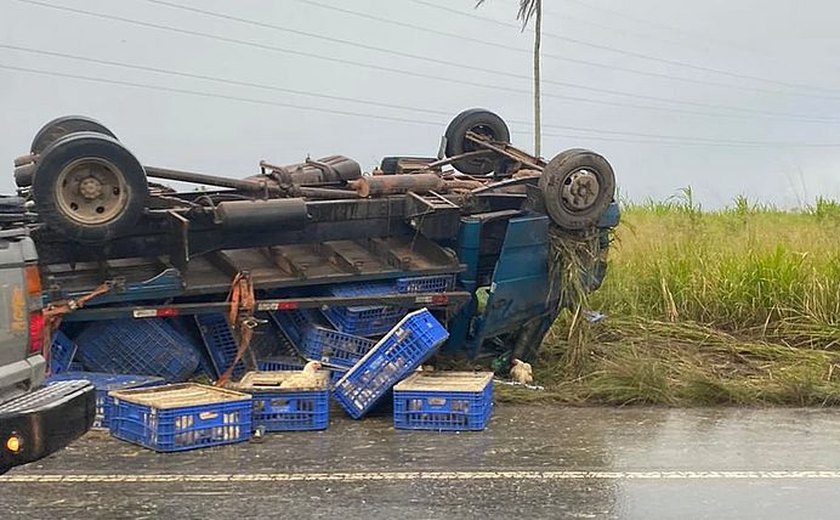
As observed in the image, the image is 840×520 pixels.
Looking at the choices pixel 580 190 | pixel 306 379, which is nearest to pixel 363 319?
pixel 306 379

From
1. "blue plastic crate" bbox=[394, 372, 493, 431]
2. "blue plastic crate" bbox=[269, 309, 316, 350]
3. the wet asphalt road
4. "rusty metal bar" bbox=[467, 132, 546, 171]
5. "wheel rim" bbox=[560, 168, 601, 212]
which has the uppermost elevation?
"rusty metal bar" bbox=[467, 132, 546, 171]

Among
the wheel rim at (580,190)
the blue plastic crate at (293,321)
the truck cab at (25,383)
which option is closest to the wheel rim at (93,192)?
the blue plastic crate at (293,321)

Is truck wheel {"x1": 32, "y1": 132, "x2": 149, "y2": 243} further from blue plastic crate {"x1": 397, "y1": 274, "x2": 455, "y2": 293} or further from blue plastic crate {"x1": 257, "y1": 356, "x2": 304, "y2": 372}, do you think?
blue plastic crate {"x1": 397, "y1": 274, "x2": 455, "y2": 293}

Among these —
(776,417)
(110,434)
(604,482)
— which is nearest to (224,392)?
(110,434)

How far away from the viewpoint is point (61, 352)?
8141mm

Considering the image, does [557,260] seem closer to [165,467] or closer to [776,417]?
[776,417]

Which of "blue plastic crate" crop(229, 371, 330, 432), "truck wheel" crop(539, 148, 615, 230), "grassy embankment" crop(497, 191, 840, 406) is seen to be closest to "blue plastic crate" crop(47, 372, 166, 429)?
"blue plastic crate" crop(229, 371, 330, 432)

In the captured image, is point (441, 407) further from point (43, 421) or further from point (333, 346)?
point (43, 421)

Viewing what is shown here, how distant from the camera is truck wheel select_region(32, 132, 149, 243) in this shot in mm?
7570

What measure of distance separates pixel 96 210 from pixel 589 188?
4.12m

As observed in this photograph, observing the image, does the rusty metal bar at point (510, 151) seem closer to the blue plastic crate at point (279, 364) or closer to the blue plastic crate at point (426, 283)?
the blue plastic crate at point (426, 283)

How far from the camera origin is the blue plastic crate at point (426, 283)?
29.7 ft

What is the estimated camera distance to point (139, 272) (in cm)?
837

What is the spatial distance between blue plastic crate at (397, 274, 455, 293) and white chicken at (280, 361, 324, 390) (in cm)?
127
